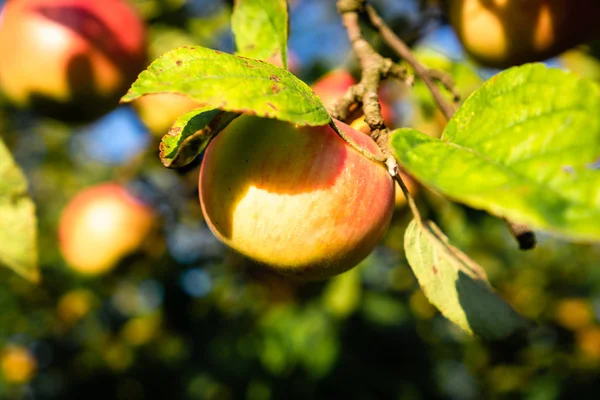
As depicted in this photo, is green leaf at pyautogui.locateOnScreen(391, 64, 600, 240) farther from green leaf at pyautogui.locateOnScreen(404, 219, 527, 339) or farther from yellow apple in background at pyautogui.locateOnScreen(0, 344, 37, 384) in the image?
yellow apple in background at pyautogui.locateOnScreen(0, 344, 37, 384)

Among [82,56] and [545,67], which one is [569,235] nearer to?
[545,67]

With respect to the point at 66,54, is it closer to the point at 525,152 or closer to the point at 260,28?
the point at 260,28

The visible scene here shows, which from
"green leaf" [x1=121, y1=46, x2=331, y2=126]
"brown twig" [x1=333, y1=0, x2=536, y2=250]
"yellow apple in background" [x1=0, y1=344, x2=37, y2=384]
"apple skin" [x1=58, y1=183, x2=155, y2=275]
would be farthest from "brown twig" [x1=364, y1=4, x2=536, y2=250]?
"yellow apple in background" [x1=0, y1=344, x2=37, y2=384]

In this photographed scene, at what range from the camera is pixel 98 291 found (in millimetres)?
2695

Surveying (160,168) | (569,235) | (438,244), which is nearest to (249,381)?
(160,168)

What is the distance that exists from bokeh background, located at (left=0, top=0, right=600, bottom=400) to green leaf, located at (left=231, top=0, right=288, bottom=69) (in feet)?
2.27

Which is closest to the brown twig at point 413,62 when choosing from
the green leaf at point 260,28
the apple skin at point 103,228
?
the green leaf at point 260,28

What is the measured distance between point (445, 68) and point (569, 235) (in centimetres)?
107

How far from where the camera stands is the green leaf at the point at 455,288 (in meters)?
0.66

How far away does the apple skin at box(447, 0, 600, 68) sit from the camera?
34.8 inches

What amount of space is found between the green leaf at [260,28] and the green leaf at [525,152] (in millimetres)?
374

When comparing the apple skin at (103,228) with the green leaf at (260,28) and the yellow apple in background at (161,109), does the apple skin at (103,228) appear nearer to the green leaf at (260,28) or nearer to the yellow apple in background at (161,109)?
the yellow apple in background at (161,109)

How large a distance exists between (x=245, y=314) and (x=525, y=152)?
219 centimetres

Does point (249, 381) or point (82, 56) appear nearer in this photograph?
point (82, 56)
